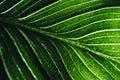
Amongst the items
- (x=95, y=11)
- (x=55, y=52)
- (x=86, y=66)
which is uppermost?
(x=95, y=11)

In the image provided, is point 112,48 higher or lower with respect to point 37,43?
lower

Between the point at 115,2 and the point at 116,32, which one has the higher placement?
the point at 115,2

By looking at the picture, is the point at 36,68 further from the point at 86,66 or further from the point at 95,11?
the point at 95,11

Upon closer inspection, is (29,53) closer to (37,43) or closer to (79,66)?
(37,43)

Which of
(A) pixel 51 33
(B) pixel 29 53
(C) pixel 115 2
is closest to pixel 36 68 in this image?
(B) pixel 29 53

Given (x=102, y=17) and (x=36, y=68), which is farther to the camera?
(x=102, y=17)

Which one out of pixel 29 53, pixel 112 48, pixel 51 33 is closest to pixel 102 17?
pixel 112 48
